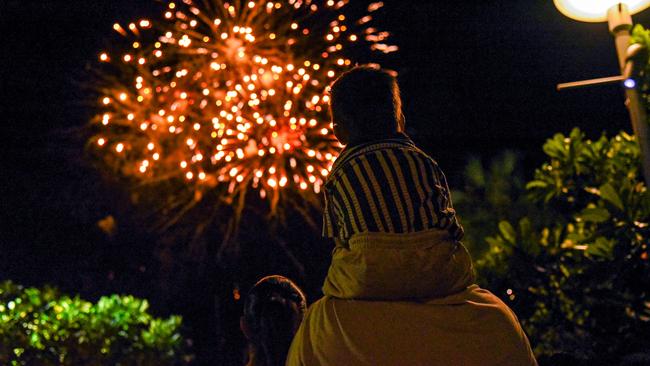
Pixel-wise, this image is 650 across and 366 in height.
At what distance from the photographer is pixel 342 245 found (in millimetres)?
2061

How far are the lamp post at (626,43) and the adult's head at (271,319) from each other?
118 inches

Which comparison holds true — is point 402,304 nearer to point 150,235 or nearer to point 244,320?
point 244,320

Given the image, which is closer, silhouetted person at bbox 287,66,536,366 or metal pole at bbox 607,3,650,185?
silhouetted person at bbox 287,66,536,366

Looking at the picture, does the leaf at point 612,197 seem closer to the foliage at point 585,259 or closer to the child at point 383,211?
the foliage at point 585,259

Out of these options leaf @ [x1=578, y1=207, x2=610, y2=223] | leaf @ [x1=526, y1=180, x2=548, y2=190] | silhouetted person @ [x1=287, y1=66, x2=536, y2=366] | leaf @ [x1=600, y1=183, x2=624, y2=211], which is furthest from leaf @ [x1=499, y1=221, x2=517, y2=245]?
silhouetted person @ [x1=287, y1=66, x2=536, y2=366]

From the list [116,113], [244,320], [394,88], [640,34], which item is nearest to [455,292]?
[394,88]

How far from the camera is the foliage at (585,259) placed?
5012 mm

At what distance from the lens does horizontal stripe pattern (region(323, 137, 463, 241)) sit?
1948 millimetres

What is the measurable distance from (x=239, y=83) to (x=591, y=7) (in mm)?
5150

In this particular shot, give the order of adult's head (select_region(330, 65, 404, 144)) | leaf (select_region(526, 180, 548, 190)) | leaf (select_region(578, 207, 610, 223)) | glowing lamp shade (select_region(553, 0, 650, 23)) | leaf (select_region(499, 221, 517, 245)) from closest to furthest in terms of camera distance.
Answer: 1. adult's head (select_region(330, 65, 404, 144))
2. glowing lamp shade (select_region(553, 0, 650, 23))
3. leaf (select_region(578, 207, 610, 223))
4. leaf (select_region(526, 180, 548, 190))
5. leaf (select_region(499, 221, 517, 245))

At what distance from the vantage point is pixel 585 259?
5727 millimetres

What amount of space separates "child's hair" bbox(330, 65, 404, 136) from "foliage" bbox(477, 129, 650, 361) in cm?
338

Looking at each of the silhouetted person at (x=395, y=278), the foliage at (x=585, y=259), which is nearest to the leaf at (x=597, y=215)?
the foliage at (x=585, y=259)

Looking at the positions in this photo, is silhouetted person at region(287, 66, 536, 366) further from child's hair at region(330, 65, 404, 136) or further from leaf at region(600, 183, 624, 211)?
leaf at region(600, 183, 624, 211)
